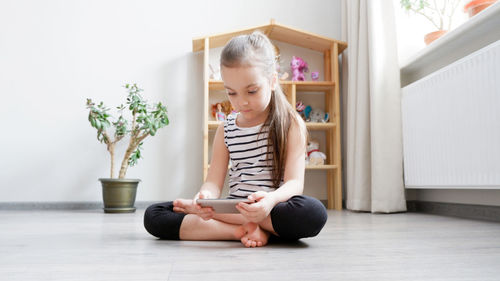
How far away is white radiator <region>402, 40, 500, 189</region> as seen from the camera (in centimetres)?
161

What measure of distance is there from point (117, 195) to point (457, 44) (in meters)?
1.92

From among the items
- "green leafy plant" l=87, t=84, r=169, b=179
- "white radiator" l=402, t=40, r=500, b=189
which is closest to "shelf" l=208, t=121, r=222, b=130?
"green leafy plant" l=87, t=84, r=169, b=179

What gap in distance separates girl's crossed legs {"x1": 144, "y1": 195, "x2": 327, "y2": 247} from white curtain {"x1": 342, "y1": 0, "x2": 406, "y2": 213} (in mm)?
1293

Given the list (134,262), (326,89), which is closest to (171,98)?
(326,89)

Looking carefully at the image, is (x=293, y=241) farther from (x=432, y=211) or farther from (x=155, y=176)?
(x=155, y=176)

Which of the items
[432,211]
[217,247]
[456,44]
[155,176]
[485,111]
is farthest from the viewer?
[155,176]

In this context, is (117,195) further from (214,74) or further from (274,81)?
(274,81)

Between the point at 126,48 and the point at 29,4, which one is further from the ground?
the point at 29,4

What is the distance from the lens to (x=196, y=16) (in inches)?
114

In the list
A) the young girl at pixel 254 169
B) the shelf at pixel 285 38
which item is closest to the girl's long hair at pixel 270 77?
the young girl at pixel 254 169

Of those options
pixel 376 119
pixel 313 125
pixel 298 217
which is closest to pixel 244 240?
pixel 298 217

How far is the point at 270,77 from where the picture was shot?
3.78 ft

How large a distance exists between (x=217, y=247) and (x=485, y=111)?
1.21 m

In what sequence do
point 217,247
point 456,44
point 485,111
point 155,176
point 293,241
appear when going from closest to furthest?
point 217,247 → point 293,241 → point 485,111 → point 456,44 → point 155,176
